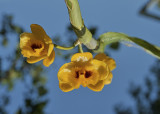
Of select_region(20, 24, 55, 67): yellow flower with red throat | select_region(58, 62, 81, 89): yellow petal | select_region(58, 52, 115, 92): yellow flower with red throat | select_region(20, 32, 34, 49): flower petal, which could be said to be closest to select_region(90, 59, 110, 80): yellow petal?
select_region(58, 52, 115, 92): yellow flower with red throat

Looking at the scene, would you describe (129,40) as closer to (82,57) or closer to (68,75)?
(82,57)

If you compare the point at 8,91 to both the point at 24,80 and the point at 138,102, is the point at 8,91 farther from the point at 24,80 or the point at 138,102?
the point at 138,102

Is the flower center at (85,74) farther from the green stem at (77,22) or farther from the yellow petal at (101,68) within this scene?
the green stem at (77,22)

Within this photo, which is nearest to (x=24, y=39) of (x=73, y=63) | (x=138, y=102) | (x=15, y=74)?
(x=73, y=63)

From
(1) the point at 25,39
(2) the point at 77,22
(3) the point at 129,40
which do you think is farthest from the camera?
(3) the point at 129,40

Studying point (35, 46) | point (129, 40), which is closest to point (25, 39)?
point (35, 46)

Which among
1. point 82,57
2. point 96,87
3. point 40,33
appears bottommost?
point 96,87

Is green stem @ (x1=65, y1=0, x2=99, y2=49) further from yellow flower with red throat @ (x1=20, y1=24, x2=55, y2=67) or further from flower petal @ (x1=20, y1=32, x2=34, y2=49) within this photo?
flower petal @ (x1=20, y1=32, x2=34, y2=49)

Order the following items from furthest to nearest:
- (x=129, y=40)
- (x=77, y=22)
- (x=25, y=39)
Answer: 1. (x=129, y=40)
2. (x=25, y=39)
3. (x=77, y=22)
